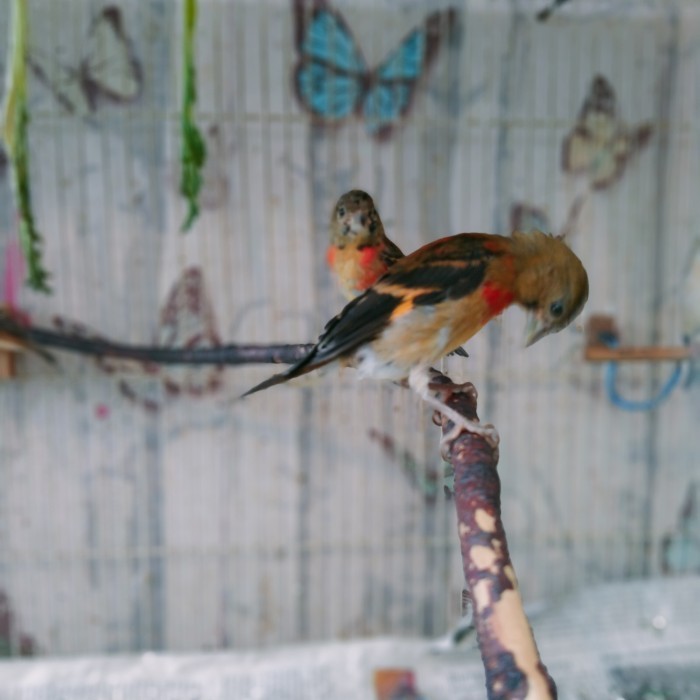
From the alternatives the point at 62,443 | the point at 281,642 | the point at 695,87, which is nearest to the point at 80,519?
the point at 62,443

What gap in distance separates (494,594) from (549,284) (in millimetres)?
217

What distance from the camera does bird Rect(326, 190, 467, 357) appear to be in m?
0.59

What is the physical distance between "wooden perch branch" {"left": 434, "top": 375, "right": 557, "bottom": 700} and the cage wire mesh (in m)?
0.77

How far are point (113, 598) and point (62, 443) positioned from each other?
313 millimetres

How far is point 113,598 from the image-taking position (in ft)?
4.29

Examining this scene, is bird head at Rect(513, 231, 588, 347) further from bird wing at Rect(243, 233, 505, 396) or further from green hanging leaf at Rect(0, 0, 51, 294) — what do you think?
green hanging leaf at Rect(0, 0, 51, 294)

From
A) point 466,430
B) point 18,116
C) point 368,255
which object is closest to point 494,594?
point 466,430

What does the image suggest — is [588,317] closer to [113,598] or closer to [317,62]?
[317,62]

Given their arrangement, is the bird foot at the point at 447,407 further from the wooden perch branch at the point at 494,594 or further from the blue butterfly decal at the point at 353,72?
the blue butterfly decal at the point at 353,72

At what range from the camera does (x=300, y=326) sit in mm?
1238

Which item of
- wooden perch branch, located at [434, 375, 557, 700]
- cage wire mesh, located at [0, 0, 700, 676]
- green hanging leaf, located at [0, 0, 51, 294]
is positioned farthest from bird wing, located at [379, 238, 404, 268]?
cage wire mesh, located at [0, 0, 700, 676]

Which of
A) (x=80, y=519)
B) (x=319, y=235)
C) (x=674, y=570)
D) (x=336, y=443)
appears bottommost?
(x=674, y=570)

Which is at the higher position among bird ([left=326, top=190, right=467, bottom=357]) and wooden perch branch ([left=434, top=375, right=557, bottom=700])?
bird ([left=326, top=190, right=467, bottom=357])

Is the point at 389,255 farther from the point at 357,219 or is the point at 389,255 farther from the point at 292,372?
the point at 292,372
